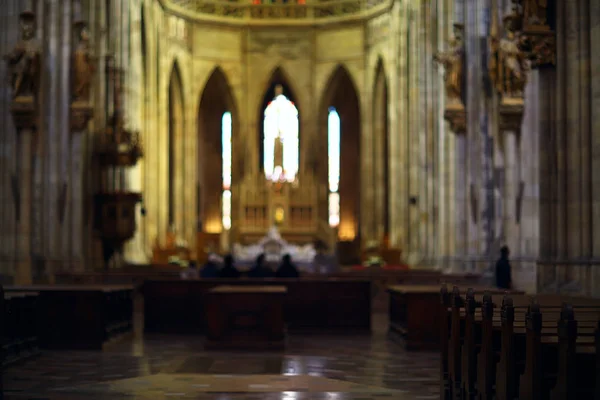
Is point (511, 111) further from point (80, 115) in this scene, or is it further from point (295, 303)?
point (80, 115)

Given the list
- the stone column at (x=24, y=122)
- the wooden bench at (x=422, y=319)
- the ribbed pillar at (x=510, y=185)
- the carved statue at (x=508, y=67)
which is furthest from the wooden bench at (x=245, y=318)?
the stone column at (x=24, y=122)

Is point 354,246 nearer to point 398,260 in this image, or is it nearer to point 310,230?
point 310,230

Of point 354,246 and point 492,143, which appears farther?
point 354,246

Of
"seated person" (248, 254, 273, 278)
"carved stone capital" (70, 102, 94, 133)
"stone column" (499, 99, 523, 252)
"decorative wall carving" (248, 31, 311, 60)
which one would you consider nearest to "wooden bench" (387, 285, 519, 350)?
"stone column" (499, 99, 523, 252)

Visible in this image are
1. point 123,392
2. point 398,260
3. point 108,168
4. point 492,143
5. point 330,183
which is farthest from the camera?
point 330,183

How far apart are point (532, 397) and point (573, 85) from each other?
775 centimetres

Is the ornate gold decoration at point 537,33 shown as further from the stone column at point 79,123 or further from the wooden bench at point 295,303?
the stone column at point 79,123

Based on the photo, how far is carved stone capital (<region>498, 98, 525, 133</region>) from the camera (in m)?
18.5

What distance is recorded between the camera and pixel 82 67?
23.1 meters

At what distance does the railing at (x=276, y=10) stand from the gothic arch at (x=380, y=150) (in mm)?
2874

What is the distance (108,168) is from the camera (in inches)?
1059

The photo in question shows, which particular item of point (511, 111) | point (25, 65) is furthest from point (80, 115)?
point (511, 111)

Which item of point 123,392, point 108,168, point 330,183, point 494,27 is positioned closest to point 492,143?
point 494,27

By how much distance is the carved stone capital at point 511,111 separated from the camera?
1852 centimetres
